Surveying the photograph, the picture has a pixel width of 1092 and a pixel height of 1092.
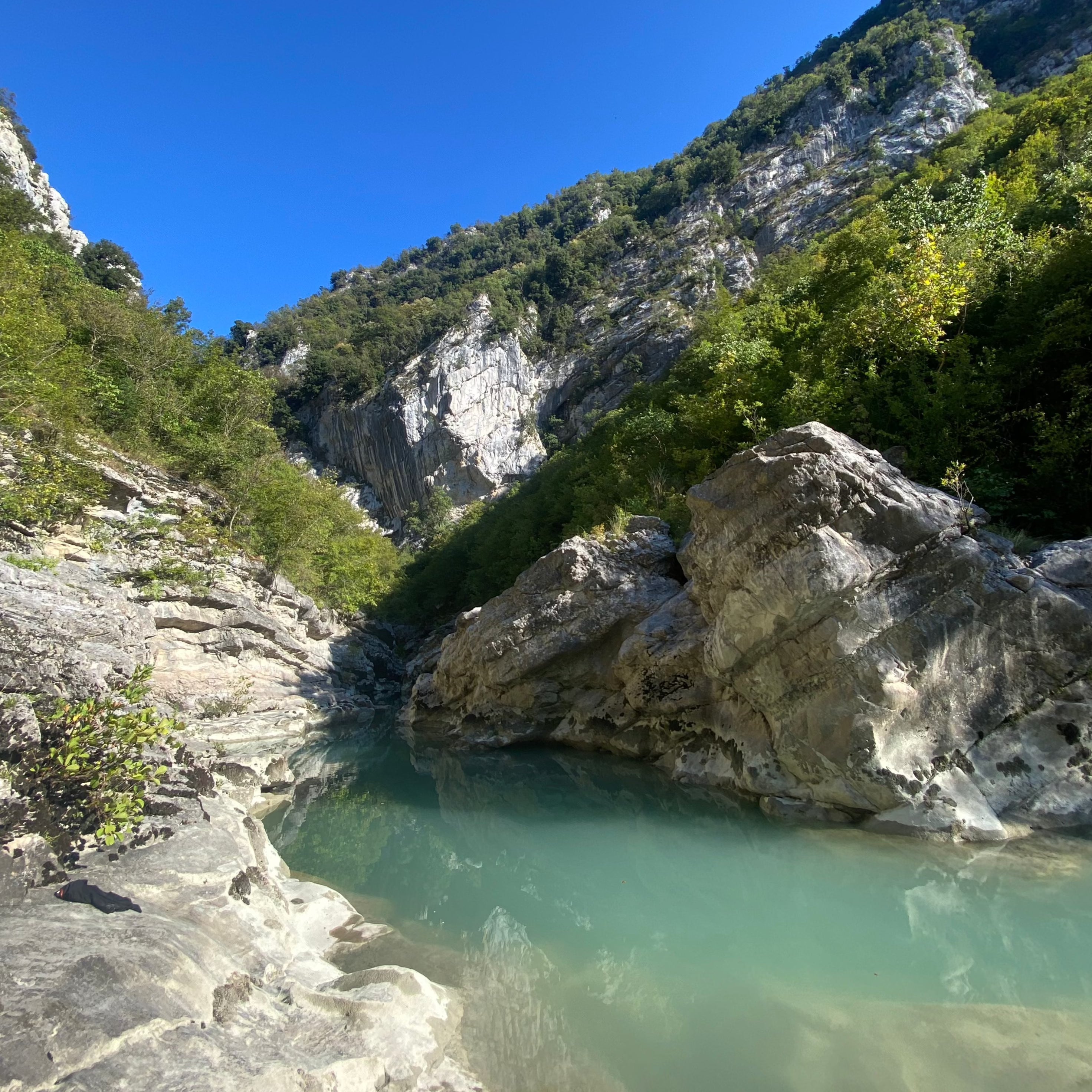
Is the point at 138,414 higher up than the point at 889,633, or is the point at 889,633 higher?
the point at 138,414

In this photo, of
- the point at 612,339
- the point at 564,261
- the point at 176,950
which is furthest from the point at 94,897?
the point at 564,261

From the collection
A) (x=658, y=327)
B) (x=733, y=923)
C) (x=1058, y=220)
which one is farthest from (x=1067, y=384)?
(x=658, y=327)

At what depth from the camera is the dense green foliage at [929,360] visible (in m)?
10.2

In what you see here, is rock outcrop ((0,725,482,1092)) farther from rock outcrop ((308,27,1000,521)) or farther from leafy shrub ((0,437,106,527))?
rock outcrop ((308,27,1000,521))

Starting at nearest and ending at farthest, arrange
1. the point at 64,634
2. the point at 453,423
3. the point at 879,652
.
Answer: the point at 64,634 < the point at 879,652 < the point at 453,423

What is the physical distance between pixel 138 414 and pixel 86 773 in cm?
2298

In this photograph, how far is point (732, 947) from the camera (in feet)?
19.2

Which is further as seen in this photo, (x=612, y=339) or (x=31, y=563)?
(x=612, y=339)

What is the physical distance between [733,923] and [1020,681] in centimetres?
529

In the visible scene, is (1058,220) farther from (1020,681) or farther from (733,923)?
(733,923)

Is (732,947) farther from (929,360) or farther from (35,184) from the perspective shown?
(35,184)

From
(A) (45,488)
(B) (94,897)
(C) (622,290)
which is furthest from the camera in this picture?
(C) (622,290)

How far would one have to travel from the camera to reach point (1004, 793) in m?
7.57

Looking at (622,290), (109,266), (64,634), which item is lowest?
(64,634)
